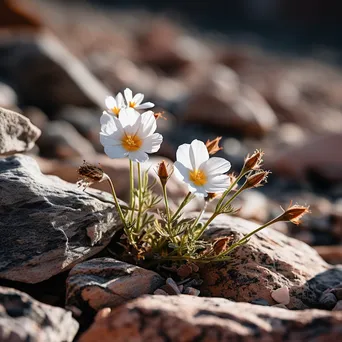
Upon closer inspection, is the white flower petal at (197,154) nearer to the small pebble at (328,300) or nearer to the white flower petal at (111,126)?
the white flower petal at (111,126)

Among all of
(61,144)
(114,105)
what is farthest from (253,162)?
(61,144)

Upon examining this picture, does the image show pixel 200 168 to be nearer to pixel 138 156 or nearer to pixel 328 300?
pixel 138 156

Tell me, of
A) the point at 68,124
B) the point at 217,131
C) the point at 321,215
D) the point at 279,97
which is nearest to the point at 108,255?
the point at 321,215

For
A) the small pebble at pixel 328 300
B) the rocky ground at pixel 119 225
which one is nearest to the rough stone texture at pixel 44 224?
the rocky ground at pixel 119 225

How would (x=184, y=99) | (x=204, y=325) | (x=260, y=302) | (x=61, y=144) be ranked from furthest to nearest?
(x=184, y=99)
(x=61, y=144)
(x=260, y=302)
(x=204, y=325)

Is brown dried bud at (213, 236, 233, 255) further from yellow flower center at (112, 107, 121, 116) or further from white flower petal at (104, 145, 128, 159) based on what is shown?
yellow flower center at (112, 107, 121, 116)

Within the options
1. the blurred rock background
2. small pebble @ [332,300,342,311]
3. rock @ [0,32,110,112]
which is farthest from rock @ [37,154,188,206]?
rock @ [0,32,110,112]

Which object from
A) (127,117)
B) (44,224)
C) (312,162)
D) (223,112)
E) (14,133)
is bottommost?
(312,162)
